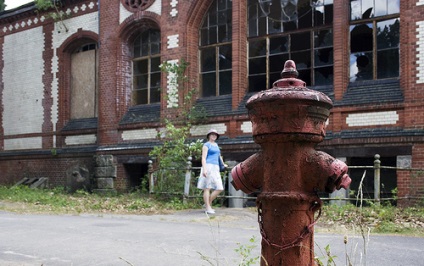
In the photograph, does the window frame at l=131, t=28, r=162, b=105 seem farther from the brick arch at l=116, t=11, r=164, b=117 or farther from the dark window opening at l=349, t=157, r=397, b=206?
the dark window opening at l=349, t=157, r=397, b=206

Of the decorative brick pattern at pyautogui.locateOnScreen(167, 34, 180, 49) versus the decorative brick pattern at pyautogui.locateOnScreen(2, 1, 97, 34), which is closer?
the decorative brick pattern at pyautogui.locateOnScreen(167, 34, 180, 49)

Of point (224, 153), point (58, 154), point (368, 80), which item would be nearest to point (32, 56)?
point (58, 154)

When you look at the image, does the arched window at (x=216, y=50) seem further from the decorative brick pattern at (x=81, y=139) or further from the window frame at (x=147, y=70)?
the decorative brick pattern at (x=81, y=139)

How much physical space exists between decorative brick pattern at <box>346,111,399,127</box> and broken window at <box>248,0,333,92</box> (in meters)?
1.30

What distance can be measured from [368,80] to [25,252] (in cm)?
924

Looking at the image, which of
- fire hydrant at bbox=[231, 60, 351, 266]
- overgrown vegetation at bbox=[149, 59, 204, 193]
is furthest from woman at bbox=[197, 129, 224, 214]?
fire hydrant at bbox=[231, 60, 351, 266]

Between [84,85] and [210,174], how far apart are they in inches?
402

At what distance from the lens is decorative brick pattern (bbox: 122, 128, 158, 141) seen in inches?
604

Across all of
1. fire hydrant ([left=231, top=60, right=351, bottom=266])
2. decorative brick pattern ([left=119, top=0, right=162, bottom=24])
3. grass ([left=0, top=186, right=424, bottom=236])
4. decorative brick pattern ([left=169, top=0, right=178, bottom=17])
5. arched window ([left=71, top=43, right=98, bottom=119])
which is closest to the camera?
fire hydrant ([left=231, top=60, right=351, bottom=266])

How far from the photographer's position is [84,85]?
60.7 feet

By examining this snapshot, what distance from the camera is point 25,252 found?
5.18m

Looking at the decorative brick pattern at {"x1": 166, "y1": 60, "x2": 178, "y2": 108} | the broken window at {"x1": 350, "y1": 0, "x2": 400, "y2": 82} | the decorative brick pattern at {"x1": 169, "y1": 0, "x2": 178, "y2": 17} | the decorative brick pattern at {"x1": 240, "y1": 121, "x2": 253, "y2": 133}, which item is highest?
the decorative brick pattern at {"x1": 169, "y1": 0, "x2": 178, "y2": 17}

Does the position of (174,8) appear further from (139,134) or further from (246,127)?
(246,127)

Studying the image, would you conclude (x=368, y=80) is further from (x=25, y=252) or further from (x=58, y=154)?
(x=58, y=154)
